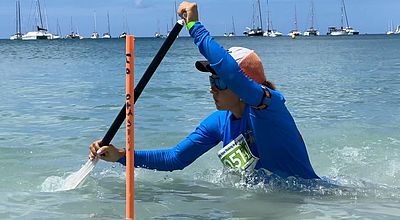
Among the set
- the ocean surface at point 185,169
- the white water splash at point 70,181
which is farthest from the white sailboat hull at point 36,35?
the white water splash at point 70,181

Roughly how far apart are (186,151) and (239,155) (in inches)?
18.9

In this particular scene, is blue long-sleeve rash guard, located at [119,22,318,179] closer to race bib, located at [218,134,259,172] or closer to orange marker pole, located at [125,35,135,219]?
race bib, located at [218,134,259,172]

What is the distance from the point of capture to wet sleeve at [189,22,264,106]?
165 inches

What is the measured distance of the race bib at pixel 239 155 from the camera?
498 cm

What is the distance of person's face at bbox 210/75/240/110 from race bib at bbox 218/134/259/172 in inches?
15.4

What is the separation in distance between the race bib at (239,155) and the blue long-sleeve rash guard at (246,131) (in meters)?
0.04

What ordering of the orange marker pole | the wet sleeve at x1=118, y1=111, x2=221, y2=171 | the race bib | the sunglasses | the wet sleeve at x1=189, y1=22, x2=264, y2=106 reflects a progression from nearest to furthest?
the orange marker pole
the wet sleeve at x1=189, y1=22, x2=264, y2=106
the sunglasses
the race bib
the wet sleeve at x1=118, y1=111, x2=221, y2=171

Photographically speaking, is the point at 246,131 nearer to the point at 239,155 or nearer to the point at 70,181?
the point at 239,155

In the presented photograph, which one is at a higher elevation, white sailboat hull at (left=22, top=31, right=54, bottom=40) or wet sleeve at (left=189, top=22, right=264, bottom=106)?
white sailboat hull at (left=22, top=31, right=54, bottom=40)

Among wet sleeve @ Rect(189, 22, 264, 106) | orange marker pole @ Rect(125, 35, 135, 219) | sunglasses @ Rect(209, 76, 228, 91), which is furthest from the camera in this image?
sunglasses @ Rect(209, 76, 228, 91)

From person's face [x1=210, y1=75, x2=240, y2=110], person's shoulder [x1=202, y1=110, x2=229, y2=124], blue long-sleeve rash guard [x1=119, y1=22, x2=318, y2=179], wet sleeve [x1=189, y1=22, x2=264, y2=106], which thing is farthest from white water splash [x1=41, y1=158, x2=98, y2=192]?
wet sleeve [x1=189, y1=22, x2=264, y2=106]

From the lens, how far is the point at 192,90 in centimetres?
1973

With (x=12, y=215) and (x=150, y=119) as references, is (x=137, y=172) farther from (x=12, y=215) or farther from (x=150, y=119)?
(x=150, y=119)

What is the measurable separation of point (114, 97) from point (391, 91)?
27.0 ft
